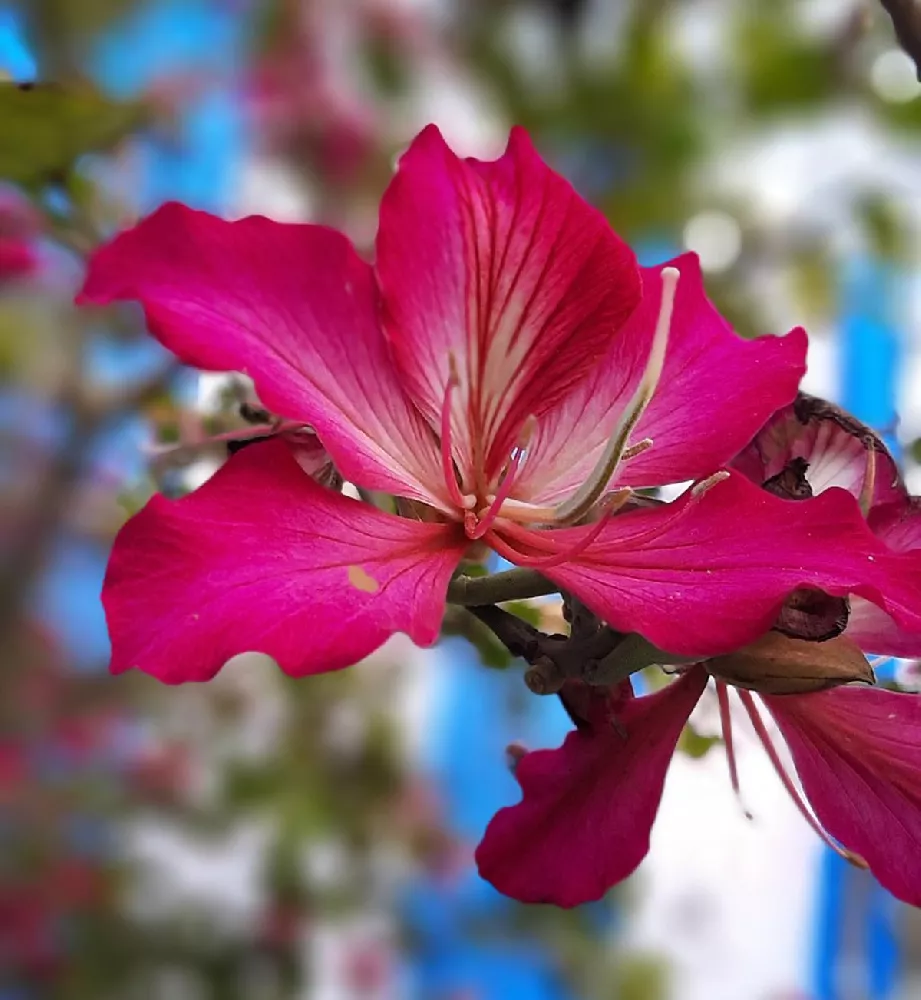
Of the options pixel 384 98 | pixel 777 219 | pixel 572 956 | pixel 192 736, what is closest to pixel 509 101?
pixel 384 98

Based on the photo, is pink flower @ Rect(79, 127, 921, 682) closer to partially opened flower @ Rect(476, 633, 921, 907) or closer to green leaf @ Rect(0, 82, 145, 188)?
partially opened flower @ Rect(476, 633, 921, 907)

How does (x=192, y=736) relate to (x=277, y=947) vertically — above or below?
above

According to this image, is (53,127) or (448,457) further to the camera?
(53,127)

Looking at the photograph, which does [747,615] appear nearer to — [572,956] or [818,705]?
[818,705]

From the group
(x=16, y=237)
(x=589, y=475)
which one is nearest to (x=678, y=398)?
(x=589, y=475)

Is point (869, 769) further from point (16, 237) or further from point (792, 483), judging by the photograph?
point (16, 237)

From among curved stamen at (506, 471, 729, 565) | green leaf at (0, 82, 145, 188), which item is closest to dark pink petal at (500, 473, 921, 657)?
curved stamen at (506, 471, 729, 565)
